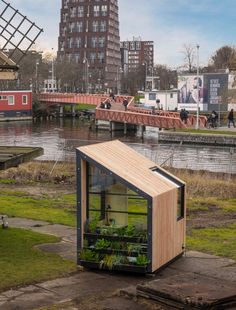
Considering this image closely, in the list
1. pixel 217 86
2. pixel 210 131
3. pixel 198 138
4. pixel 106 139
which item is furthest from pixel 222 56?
pixel 198 138

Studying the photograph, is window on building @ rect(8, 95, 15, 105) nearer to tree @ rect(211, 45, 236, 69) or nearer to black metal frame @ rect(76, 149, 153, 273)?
tree @ rect(211, 45, 236, 69)

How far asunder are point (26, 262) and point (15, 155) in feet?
9.22

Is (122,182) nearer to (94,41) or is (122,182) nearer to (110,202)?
(110,202)

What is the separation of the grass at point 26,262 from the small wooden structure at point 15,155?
191cm

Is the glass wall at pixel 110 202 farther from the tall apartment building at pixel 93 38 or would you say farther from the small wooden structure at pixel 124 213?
the tall apartment building at pixel 93 38

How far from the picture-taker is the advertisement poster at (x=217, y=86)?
6956 cm

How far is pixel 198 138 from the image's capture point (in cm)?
5188

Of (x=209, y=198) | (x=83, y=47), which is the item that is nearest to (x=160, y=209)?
(x=209, y=198)

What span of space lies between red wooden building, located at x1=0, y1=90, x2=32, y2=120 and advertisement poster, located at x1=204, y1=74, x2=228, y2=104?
90.4 feet

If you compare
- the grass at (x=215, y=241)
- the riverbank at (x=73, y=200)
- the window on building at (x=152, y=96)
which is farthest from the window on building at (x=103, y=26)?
the grass at (x=215, y=241)

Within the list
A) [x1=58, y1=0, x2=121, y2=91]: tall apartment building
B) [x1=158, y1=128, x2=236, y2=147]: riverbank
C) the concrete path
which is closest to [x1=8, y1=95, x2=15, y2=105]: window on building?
[x1=158, y1=128, x2=236, y2=147]: riverbank

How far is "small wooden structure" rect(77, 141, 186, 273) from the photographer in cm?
1167

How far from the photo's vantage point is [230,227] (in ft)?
56.9

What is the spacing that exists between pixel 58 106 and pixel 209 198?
7690 cm
